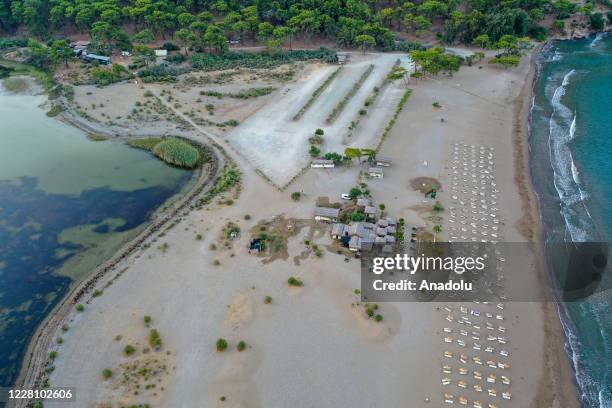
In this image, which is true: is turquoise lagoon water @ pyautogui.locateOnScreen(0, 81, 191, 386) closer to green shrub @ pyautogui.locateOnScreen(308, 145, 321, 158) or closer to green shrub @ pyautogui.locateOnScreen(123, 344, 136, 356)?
green shrub @ pyautogui.locateOnScreen(123, 344, 136, 356)

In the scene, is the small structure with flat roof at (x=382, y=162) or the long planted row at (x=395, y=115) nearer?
the small structure with flat roof at (x=382, y=162)

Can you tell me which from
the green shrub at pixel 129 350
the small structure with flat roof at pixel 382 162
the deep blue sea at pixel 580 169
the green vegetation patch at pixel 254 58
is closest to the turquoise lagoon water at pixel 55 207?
the green shrub at pixel 129 350

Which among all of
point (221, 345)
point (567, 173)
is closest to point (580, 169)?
point (567, 173)

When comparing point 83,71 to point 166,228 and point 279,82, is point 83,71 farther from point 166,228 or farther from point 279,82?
point 166,228

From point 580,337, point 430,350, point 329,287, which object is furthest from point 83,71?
point 580,337

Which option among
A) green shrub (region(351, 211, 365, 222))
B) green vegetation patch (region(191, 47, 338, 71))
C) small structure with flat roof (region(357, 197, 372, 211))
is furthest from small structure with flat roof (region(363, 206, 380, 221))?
green vegetation patch (region(191, 47, 338, 71))

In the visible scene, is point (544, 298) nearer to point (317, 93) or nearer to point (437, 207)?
point (437, 207)

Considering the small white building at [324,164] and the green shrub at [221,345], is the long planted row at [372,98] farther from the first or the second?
the green shrub at [221,345]
